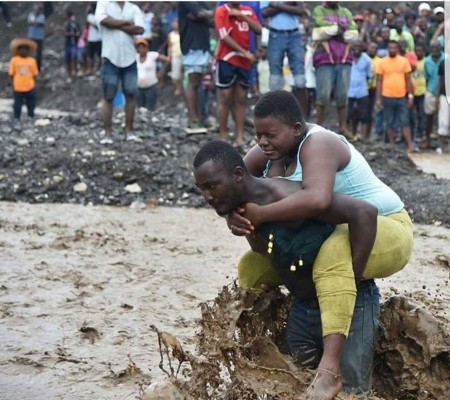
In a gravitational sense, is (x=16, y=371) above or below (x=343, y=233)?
below

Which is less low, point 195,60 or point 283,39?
point 283,39

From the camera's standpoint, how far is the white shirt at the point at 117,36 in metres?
9.31

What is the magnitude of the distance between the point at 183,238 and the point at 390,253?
3961 millimetres

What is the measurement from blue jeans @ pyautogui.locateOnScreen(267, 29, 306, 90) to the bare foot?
6.72 meters

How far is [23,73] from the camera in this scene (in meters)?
14.4

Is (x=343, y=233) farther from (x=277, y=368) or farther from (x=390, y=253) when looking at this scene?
(x=277, y=368)

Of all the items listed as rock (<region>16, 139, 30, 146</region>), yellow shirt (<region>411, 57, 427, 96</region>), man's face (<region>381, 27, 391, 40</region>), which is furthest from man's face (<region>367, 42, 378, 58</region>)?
rock (<region>16, 139, 30, 146</region>)

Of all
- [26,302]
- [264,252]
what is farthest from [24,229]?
[264,252]

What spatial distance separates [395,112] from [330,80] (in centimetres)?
280

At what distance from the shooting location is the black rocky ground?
28.3ft

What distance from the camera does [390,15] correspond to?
14992mm

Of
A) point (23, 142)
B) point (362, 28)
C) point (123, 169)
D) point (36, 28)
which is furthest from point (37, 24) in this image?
point (123, 169)

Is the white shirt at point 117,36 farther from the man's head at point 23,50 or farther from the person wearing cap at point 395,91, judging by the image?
the man's head at point 23,50

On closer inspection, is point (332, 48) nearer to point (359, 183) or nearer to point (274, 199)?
point (359, 183)
